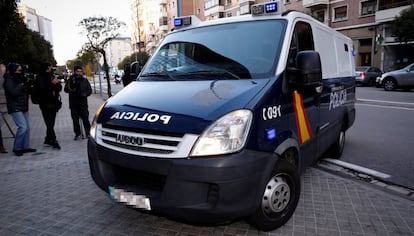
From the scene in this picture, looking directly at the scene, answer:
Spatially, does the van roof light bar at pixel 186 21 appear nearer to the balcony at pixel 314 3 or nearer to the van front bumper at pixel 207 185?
the van front bumper at pixel 207 185

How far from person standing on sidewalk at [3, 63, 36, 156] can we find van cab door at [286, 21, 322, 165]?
5076 millimetres

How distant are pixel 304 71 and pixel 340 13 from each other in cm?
3107

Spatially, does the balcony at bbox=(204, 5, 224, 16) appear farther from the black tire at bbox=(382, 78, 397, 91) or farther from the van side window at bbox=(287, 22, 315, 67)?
the van side window at bbox=(287, 22, 315, 67)

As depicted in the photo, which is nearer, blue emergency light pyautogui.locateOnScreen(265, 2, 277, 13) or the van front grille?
the van front grille

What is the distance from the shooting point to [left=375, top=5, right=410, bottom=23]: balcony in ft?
79.6

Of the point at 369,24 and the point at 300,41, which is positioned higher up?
the point at 369,24

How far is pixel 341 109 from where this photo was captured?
479 centimetres

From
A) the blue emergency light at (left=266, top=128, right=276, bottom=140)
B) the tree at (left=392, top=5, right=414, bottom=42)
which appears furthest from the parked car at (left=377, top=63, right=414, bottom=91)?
the blue emergency light at (left=266, top=128, right=276, bottom=140)

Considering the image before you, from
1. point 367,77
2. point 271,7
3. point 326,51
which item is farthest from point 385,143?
point 367,77

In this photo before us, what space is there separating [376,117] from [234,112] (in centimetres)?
795

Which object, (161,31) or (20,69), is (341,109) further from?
(161,31)

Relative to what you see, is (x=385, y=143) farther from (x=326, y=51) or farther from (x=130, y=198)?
(x=130, y=198)

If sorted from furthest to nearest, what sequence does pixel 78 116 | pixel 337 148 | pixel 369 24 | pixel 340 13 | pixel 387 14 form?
pixel 340 13
pixel 369 24
pixel 387 14
pixel 78 116
pixel 337 148

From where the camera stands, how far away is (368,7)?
27531mm
